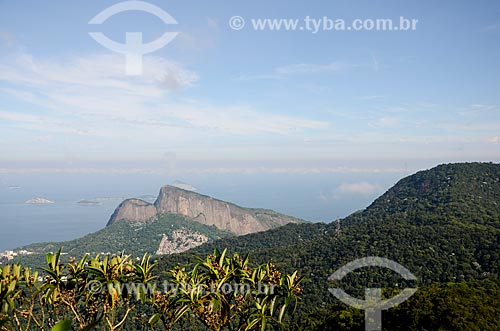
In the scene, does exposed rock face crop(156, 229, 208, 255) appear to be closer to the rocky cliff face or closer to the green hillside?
the green hillside

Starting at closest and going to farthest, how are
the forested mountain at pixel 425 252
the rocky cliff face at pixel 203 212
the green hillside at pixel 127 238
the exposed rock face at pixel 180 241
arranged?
the forested mountain at pixel 425 252, the green hillside at pixel 127 238, the exposed rock face at pixel 180 241, the rocky cliff face at pixel 203 212

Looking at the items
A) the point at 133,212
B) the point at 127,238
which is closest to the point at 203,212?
the point at 133,212

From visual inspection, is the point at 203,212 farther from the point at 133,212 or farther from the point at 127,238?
the point at 127,238

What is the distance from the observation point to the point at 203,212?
11619 centimetres

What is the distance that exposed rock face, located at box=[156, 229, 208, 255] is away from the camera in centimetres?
9312

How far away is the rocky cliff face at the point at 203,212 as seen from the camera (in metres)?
112

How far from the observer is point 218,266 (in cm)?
475

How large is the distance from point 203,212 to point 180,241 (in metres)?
19.6

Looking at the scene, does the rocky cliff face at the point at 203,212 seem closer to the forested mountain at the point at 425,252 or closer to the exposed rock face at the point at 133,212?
the exposed rock face at the point at 133,212

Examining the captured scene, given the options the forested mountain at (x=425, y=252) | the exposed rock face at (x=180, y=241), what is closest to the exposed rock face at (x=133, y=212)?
the exposed rock face at (x=180, y=241)

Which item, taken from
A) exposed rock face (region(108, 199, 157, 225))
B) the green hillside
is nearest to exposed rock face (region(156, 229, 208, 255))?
the green hillside

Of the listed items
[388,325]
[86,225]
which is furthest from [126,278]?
[86,225]

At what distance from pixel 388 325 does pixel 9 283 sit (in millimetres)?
18431

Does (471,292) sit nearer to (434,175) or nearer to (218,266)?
(218,266)
